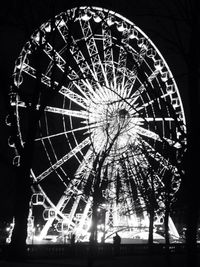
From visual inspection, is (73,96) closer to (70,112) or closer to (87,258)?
(70,112)

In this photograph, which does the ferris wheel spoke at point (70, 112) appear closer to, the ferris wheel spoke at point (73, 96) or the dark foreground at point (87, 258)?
the ferris wheel spoke at point (73, 96)

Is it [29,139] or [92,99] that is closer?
[29,139]

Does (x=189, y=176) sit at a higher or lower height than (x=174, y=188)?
lower

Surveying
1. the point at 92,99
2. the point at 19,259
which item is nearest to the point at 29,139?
the point at 19,259

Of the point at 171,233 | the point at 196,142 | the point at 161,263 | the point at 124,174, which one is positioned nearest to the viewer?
the point at 196,142

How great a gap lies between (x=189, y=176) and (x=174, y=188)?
15584 mm

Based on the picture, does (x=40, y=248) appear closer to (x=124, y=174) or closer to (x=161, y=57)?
(x=124, y=174)

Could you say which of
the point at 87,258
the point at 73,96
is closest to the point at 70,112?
the point at 73,96

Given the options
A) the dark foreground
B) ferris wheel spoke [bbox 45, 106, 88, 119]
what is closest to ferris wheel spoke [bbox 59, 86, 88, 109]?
ferris wheel spoke [bbox 45, 106, 88, 119]

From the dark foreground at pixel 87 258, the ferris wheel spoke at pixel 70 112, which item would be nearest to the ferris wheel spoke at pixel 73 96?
the ferris wheel spoke at pixel 70 112

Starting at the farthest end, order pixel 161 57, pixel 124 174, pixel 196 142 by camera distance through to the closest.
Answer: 1. pixel 161 57
2. pixel 124 174
3. pixel 196 142

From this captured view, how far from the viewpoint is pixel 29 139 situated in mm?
15812

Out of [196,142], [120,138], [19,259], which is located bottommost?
[19,259]

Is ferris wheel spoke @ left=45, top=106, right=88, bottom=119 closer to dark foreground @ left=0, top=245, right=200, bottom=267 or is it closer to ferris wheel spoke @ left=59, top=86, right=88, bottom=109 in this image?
ferris wheel spoke @ left=59, top=86, right=88, bottom=109
